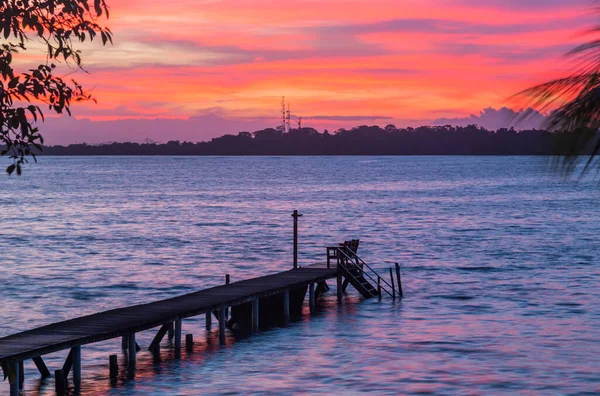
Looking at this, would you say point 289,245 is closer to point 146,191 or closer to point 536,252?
point 536,252

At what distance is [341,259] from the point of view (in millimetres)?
40188

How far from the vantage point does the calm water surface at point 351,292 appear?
2616 cm

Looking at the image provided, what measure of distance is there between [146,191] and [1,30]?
172700 mm

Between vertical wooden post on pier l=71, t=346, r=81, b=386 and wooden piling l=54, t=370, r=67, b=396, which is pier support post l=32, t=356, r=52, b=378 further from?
wooden piling l=54, t=370, r=67, b=396

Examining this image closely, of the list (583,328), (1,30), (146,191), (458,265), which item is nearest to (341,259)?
(583,328)

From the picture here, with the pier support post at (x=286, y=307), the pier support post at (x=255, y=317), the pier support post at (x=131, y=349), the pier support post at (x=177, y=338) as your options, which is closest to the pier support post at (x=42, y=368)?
the pier support post at (x=131, y=349)

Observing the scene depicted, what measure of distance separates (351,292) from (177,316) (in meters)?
18.7

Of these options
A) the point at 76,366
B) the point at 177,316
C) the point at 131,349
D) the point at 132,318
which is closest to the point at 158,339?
the point at 177,316

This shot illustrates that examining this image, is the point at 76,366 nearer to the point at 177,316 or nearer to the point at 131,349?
the point at 131,349

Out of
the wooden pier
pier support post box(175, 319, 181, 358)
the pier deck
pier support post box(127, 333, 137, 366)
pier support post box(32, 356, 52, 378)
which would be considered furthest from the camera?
pier support post box(175, 319, 181, 358)

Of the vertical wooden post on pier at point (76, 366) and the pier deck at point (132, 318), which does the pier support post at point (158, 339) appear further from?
the vertical wooden post on pier at point (76, 366)

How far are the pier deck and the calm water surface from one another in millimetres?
1610

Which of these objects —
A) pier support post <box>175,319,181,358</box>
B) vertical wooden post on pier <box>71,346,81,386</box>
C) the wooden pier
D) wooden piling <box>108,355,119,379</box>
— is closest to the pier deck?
the wooden pier

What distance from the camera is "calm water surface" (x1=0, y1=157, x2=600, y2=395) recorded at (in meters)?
26.2
